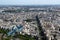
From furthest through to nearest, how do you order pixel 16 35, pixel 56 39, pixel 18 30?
pixel 18 30
pixel 16 35
pixel 56 39

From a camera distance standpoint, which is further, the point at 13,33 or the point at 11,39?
the point at 13,33

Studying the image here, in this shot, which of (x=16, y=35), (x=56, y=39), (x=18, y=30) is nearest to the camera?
(x=56, y=39)

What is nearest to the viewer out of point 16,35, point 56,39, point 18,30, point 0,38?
point 0,38

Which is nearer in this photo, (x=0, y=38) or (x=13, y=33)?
(x=0, y=38)

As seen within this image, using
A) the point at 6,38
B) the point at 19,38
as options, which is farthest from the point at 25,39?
the point at 6,38

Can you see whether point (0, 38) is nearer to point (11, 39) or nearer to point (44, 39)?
point (11, 39)

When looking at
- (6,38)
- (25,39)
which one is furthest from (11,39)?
(25,39)

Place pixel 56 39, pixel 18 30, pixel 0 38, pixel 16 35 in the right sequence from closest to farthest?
pixel 0 38 → pixel 56 39 → pixel 16 35 → pixel 18 30

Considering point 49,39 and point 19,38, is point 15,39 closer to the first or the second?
point 19,38
